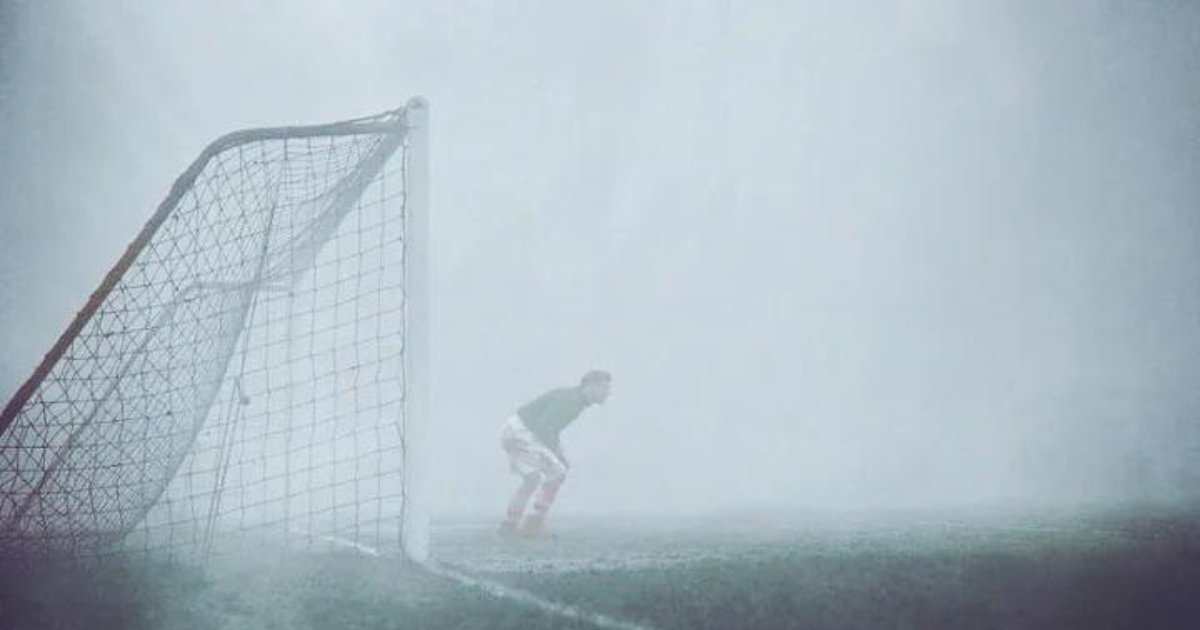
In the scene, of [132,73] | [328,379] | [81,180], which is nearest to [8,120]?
[81,180]

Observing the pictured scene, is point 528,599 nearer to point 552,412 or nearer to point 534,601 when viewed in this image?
point 534,601

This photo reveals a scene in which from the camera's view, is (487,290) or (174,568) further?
(487,290)

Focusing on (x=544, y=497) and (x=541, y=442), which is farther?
(x=541, y=442)

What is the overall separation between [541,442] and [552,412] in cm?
26

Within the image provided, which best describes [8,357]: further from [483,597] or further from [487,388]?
[483,597]

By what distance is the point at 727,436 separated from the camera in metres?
15.4

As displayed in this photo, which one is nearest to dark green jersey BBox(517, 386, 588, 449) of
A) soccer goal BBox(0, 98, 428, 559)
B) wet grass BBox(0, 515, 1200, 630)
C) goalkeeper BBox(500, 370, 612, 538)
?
goalkeeper BBox(500, 370, 612, 538)

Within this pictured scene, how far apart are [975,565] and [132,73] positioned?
12.5 m

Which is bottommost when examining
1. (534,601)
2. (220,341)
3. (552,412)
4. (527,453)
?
(534,601)

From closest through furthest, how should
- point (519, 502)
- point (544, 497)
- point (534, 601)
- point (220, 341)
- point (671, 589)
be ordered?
point (534, 601), point (671, 589), point (220, 341), point (544, 497), point (519, 502)

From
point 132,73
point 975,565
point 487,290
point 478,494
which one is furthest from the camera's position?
point 487,290

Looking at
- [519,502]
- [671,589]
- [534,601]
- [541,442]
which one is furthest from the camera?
[541,442]

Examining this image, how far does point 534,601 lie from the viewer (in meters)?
3.11

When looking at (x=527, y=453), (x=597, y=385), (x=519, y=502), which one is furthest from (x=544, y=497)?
(x=597, y=385)
